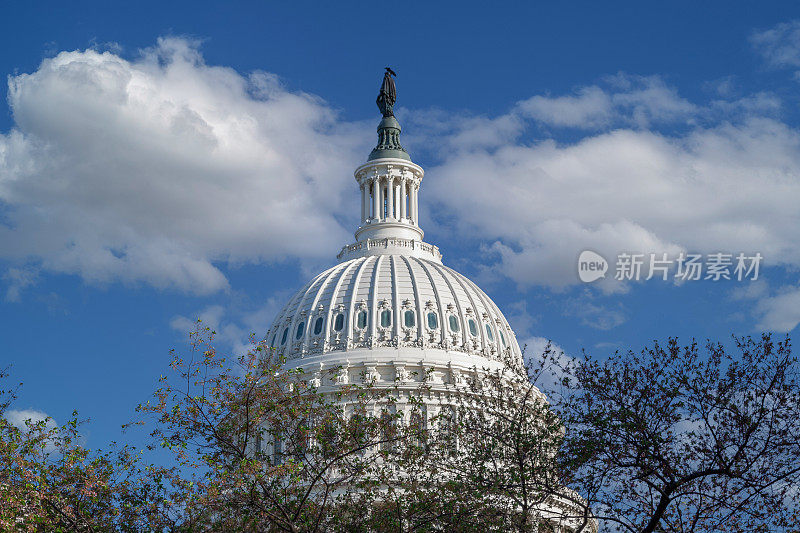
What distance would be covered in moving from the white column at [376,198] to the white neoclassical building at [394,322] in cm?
110

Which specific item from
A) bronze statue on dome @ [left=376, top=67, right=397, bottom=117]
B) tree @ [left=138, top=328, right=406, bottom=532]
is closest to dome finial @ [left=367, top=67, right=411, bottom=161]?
bronze statue on dome @ [left=376, top=67, right=397, bottom=117]

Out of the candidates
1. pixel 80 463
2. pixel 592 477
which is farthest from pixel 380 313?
pixel 592 477

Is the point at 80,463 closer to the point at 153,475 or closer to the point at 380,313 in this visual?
the point at 153,475

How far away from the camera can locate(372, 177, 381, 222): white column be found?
110 metres

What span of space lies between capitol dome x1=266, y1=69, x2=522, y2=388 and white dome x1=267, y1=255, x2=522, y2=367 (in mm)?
86

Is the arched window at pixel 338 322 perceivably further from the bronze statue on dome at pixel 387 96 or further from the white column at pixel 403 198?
the bronze statue on dome at pixel 387 96

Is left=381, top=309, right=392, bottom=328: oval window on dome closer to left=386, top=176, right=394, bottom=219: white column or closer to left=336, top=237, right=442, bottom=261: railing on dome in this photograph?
left=336, top=237, right=442, bottom=261: railing on dome

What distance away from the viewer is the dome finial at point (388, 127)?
113 m

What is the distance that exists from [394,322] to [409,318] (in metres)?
1.52

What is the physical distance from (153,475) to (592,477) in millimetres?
16247

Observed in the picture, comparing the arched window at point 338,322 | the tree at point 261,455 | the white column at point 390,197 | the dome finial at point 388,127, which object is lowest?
the tree at point 261,455

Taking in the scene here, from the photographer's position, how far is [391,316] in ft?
308

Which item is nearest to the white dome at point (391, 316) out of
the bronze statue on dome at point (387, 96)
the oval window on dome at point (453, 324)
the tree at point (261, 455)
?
the oval window on dome at point (453, 324)

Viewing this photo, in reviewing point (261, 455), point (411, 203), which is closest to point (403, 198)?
point (411, 203)
